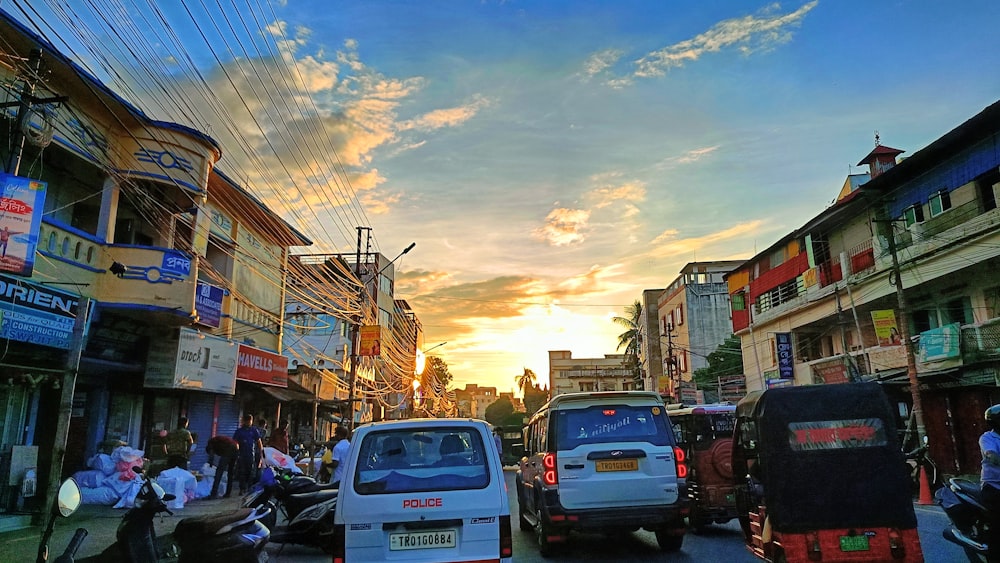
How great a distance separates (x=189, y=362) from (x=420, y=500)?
12.2 metres

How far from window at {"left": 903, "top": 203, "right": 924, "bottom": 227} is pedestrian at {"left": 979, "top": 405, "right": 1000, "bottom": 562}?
745 inches

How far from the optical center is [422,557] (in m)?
5.21

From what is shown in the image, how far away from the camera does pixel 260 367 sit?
1950 cm

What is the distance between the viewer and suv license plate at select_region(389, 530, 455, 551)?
5.23 meters

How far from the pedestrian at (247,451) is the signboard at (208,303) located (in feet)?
8.98

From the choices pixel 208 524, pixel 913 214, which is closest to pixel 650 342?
pixel 913 214

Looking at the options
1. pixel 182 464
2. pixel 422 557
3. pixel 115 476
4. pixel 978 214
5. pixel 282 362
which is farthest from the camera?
pixel 282 362

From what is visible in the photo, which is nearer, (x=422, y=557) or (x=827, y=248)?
(x=422, y=557)

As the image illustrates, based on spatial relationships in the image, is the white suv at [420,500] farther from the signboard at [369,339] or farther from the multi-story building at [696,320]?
the multi-story building at [696,320]

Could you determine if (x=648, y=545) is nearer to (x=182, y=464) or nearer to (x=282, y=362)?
(x=182, y=464)

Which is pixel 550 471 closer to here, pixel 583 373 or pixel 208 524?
pixel 208 524

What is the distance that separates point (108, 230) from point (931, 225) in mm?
24372

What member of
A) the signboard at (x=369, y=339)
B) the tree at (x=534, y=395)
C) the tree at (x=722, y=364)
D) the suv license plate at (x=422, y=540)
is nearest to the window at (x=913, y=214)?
the signboard at (x=369, y=339)

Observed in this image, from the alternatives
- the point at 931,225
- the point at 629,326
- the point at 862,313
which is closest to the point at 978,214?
the point at 931,225
